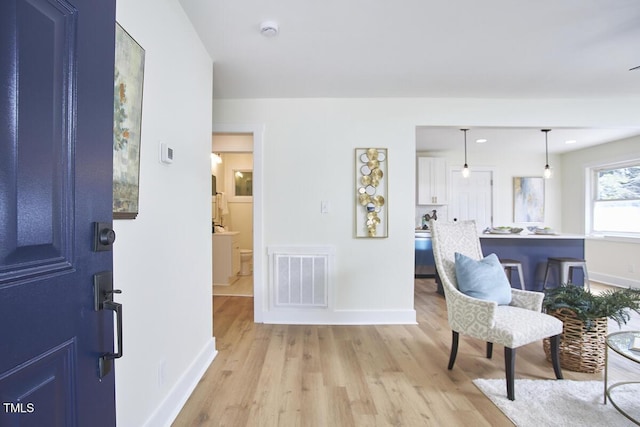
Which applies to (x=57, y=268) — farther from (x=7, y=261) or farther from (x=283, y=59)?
(x=283, y=59)

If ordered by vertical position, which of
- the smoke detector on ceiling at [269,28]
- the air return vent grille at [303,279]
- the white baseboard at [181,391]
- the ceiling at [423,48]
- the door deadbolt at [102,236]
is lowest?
the white baseboard at [181,391]

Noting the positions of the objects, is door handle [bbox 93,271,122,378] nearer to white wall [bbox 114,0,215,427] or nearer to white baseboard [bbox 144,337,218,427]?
white wall [bbox 114,0,215,427]

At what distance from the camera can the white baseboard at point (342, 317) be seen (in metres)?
3.09

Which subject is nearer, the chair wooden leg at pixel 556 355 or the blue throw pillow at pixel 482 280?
the chair wooden leg at pixel 556 355

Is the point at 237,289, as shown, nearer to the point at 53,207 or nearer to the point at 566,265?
the point at 53,207

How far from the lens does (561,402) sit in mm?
1752

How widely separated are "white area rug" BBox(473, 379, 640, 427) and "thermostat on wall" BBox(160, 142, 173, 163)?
2364mm

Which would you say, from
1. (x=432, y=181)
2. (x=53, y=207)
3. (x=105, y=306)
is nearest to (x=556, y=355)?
(x=105, y=306)

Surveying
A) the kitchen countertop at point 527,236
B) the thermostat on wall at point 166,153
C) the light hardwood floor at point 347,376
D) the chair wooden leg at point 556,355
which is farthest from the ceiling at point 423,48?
the light hardwood floor at point 347,376

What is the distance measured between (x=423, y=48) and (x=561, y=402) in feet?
8.18

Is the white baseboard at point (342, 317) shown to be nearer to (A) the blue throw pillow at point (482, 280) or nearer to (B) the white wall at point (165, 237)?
(B) the white wall at point (165, 237)

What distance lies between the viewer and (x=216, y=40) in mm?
2082

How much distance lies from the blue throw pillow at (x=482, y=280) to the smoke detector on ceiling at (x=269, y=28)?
2.05m

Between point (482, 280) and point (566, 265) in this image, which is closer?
point (482, 280)
